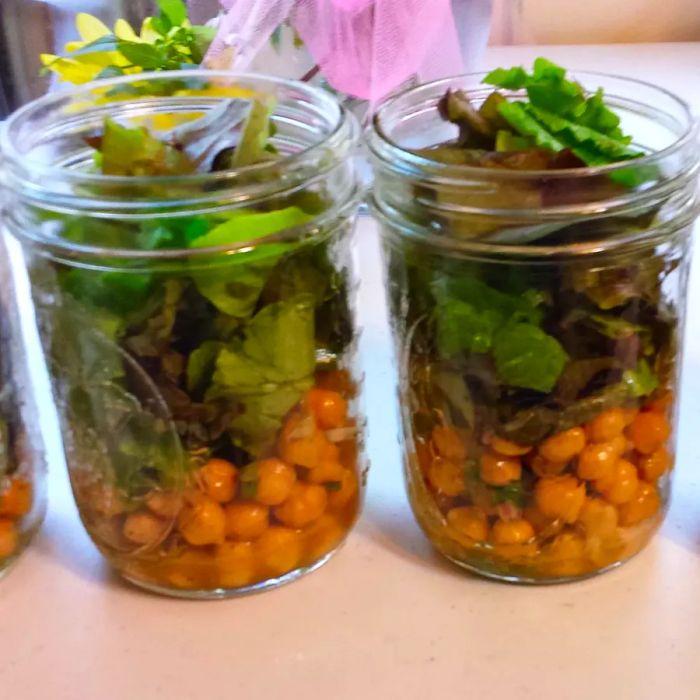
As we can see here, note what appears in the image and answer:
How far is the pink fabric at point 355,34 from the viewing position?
0.63 meters

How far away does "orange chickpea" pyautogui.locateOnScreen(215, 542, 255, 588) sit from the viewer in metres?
0.42

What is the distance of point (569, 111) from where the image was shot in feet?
1.29

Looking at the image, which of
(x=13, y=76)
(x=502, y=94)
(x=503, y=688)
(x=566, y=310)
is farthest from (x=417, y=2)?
(x=13, y=76)

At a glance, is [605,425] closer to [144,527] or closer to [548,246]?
[548,246]

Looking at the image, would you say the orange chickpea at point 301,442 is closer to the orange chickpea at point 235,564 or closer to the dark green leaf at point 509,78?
the orange chickpea at point 235,564

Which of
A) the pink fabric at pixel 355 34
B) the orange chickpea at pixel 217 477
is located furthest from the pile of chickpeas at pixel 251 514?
the pink fabric at pixel 355 34

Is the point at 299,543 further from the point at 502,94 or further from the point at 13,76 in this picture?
the point at 13,76

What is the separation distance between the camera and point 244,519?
0.41 m

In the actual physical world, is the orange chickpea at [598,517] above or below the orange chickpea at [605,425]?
below

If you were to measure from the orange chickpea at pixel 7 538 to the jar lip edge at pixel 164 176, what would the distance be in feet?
0.57

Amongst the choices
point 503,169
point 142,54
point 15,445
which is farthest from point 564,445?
A: point 142,54

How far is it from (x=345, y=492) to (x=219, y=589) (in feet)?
0.24

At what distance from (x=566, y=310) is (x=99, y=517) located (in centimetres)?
24

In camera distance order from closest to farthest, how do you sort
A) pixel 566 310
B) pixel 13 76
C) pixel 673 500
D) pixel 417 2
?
pixel 566 310 → pixel 673 500 → pixel 417 2 → pixel 13 76
